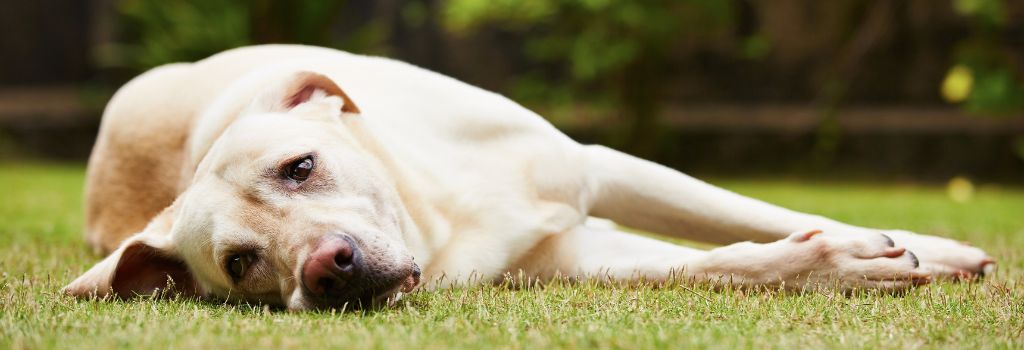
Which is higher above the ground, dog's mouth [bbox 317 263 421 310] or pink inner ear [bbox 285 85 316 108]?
pink inner ear [bbox 285 85 316 108]

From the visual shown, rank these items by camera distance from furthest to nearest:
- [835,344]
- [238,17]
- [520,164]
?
1. [238,17]
2. [520,164]
3. [835,344]

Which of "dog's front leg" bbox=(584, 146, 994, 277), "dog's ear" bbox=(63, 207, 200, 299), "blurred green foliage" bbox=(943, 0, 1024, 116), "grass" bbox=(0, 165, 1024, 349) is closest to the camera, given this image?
"grass" bbox=(0, 165, 1024, 349)

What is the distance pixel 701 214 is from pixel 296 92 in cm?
119

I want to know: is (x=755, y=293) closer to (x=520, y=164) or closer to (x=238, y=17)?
(x=520, y=164)

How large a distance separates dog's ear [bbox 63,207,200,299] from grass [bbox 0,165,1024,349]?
0.09 m

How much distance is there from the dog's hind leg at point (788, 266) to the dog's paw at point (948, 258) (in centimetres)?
38

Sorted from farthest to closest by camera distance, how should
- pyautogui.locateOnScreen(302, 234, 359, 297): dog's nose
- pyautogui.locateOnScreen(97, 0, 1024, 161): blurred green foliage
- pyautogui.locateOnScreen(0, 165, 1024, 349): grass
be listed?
pyautogui.locateOnScreen(97, 0, 1024, 161): blurred green foliage, pyautogui.locateOnScreen(302, 234, 359, 297): dog's nose, pyautogui.locateOnScreen(0, 165, 1024, 349): grass

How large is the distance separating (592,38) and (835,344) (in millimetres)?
7554

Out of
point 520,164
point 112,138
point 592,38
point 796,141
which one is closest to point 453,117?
point 520,164

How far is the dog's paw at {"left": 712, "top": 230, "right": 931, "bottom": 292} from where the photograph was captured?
2.31 m

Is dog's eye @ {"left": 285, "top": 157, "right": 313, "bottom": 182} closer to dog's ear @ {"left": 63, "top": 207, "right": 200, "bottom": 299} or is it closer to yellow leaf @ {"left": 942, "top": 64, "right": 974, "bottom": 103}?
dog's ear @ {"left": 63, "top": 207, "right": 200, "bottom": 299}

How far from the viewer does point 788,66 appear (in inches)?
384

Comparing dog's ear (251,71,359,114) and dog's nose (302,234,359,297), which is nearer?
dog's nose (302,234,359,297)

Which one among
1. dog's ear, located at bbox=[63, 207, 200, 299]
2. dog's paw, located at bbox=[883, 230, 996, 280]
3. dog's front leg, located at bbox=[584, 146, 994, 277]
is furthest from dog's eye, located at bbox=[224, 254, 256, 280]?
dog's paw, located at bbox=[883, 230, 996, 280]
